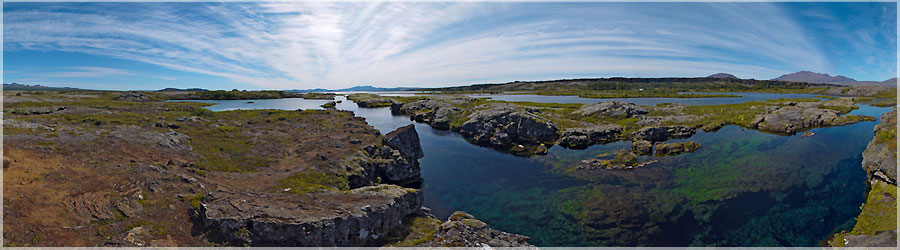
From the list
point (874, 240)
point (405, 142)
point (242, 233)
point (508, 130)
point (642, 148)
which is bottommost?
point (874, 240)

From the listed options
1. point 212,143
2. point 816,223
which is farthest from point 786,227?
point 212,143

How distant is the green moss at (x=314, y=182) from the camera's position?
1012 inches

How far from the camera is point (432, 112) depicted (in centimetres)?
8931

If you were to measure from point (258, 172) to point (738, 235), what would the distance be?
3977 centimetres

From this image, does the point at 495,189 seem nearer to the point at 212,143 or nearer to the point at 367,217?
the point at 367,217

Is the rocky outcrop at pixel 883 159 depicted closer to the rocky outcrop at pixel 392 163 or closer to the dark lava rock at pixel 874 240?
the dark lava rock at pixel 874 240

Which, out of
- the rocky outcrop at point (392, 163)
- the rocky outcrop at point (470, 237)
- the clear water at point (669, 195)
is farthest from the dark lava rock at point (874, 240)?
the rocky outcrop at point (392, 163)

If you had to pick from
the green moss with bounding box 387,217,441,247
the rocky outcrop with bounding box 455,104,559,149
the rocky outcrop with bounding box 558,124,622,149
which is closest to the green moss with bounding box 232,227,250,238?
the green moss with bounding box 387,217,441,247

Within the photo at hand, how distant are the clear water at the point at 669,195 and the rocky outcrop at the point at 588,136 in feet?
13.1

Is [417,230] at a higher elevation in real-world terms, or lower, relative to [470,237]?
lower

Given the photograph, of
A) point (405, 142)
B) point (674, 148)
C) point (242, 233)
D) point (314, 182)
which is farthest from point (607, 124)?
point (242, 233)

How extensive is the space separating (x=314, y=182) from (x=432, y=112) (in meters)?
63.1

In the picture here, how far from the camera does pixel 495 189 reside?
108 ft

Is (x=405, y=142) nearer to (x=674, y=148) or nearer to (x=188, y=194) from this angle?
(x=188, y=194)
